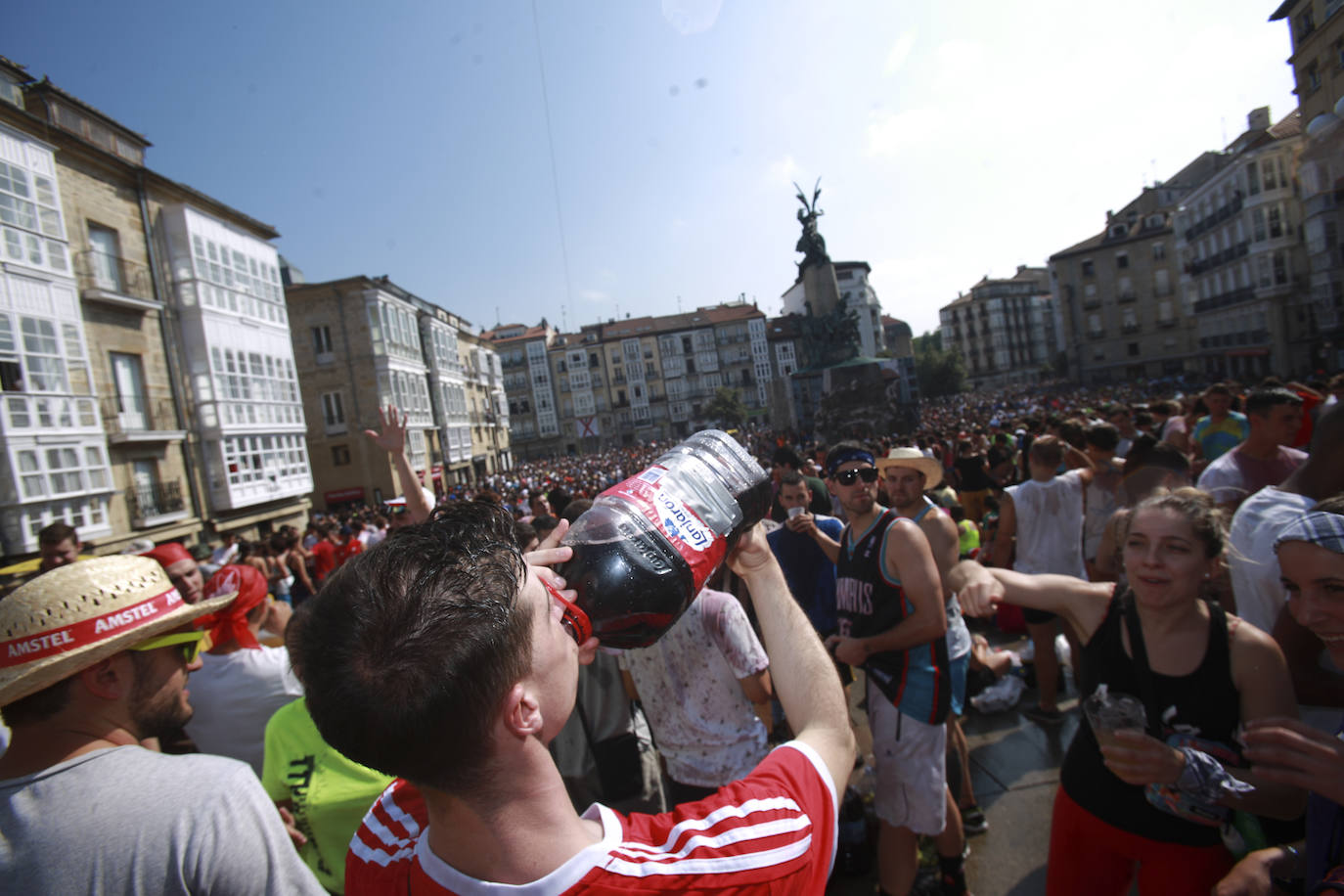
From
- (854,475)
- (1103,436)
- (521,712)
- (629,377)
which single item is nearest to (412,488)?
→ (854,475)

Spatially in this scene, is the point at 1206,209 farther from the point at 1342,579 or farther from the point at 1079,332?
the point at 1342,579

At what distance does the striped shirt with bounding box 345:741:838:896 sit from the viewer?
3.36 ft

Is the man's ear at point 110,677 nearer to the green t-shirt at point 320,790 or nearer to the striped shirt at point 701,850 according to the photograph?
the green t-shirt at point 320,790

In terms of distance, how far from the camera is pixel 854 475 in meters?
3.29

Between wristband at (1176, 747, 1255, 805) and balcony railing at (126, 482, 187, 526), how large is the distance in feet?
75.2

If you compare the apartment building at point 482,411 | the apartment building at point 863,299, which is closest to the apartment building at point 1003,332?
the apartment building at point 863,299

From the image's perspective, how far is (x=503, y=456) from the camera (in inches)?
2293

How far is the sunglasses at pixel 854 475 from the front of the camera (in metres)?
3.28

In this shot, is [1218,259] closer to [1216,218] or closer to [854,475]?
[1216,218]

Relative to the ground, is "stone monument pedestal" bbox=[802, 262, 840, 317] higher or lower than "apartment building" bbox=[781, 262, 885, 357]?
lower

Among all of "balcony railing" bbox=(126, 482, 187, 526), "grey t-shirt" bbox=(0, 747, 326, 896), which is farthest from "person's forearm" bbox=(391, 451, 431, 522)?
"balcony railing" bbox=(126, 482, 187, 526)

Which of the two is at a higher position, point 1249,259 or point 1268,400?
point 1249,259

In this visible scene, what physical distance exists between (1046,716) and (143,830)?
4.95 meters

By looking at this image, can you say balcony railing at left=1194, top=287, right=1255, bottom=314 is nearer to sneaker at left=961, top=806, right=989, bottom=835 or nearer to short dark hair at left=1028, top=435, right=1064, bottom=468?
short dark hair at left=1028, top=435, right=1064, bottom=468
